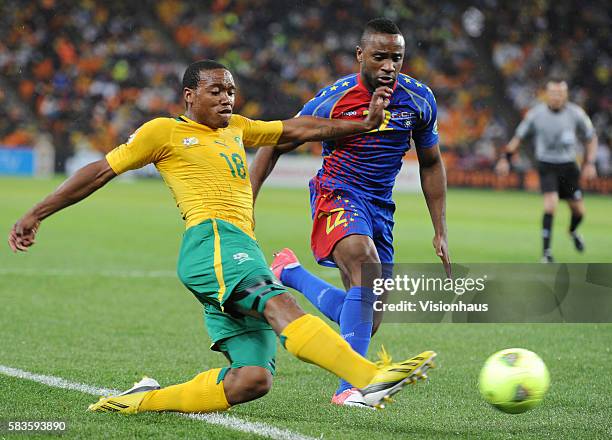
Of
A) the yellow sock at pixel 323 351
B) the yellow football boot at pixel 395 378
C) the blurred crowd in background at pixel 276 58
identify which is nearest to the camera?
the yellow football boot at pixel 395 378

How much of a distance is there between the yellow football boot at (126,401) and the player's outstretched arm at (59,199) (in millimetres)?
919

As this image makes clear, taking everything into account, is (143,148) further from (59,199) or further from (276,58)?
(276,58)

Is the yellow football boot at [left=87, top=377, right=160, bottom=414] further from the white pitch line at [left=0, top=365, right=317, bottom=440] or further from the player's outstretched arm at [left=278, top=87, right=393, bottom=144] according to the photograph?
the player's outstretched arm at [left=278, top=87, right=393, bottom=144]

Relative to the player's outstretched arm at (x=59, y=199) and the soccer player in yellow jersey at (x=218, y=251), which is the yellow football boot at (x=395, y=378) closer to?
the soccer player in yellow jersey at (x=218, y=251)

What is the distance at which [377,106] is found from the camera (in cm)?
550

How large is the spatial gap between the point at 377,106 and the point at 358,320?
48.7 inches

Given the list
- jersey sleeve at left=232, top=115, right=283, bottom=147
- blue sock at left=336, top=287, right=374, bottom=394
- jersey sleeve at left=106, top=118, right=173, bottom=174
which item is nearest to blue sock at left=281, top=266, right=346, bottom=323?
blue sock at left=336, top=287, right=374, bottom=394

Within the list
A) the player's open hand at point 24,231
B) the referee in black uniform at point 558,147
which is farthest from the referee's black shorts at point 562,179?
the player's open hand at point 24,231

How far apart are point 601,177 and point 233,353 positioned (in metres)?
29.2

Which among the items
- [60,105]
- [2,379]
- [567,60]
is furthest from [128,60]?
[2,379]

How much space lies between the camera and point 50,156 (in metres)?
39.0

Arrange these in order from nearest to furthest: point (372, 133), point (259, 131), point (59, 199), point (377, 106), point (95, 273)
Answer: point (59, 199) → point (259, 131) → point (377, 106) → point (372, 133) → point (95, 273)

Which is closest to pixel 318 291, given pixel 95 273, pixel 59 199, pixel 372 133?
pixel 372 133

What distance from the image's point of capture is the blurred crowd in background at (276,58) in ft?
127
